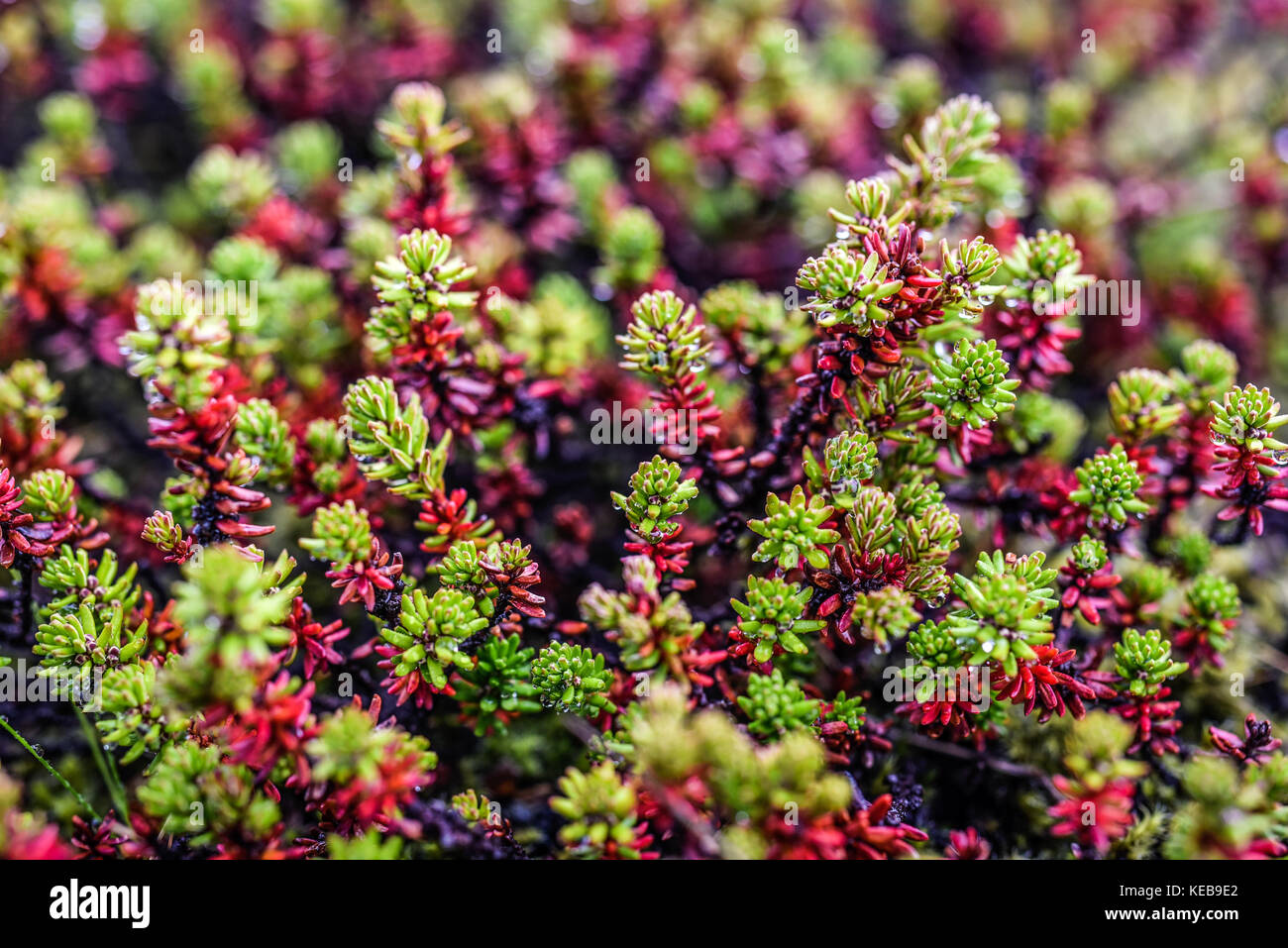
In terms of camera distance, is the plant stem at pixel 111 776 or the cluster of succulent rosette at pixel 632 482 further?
the plant stem at pixel 111 776

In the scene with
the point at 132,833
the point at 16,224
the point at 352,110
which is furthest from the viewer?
the point at 352,110

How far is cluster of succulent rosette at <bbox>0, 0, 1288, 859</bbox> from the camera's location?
2078 mm

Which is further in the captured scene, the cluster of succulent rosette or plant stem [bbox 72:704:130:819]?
plant stem [bbox 72:704:130:819]

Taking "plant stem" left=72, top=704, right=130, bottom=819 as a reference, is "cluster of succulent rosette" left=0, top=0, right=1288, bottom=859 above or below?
above

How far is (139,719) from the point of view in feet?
6.89

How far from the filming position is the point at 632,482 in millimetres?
2201

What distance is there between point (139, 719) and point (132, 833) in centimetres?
36

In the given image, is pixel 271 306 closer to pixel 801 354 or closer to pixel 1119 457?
pixel 801 354

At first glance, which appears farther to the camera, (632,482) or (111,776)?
(111,776)

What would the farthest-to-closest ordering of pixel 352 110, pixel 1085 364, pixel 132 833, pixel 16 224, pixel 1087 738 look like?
1. pixel 352 110
2. pixel 1085 364
3. pixel 16 224
4. pixel 132 833
5. pixel 1087 738

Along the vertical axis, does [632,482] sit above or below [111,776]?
above

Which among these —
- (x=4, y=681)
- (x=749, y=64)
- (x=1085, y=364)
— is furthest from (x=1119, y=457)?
(x=4, y=681)

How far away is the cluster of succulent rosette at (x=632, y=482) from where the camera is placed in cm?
208

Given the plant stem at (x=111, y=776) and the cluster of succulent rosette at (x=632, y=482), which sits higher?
the cluster of succulent rosette at (x=632, y=482)
